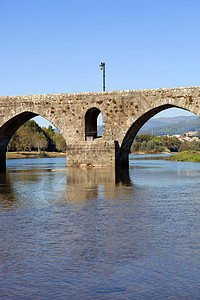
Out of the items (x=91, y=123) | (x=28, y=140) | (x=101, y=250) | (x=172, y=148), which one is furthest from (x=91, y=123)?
(x=172, y=148)

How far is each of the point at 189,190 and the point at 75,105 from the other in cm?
2075

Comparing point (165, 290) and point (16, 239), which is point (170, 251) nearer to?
point (165, 290)

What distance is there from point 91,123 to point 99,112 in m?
1.27

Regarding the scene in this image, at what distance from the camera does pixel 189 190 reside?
15.5 meters

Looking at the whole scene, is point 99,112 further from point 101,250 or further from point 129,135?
point 101,250

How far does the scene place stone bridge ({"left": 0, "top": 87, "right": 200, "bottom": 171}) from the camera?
3259cm

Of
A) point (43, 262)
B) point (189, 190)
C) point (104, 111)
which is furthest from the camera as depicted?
point (104, 111)

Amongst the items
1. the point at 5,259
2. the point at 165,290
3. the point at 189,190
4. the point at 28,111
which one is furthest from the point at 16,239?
the point at 28,111

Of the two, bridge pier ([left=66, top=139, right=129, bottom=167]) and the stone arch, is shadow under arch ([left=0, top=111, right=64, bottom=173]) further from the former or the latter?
bridge pier ([left=66, top=139, right=129, bottom=167])

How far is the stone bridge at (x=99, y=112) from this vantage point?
3259 centimetres

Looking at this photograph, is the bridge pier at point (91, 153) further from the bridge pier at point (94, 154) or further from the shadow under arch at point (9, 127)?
the shadow under arch at point (9, 127)

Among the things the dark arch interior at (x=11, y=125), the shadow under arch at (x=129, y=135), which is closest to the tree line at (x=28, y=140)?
→ the dark arch interior at (x=11, y=125)

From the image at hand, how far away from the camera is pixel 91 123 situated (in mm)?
36656

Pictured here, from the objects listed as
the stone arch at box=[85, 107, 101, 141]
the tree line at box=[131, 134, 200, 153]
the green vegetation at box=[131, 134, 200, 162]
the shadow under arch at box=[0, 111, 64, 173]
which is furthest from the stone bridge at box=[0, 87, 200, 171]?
the tree line at box=[131, 134, 200, 153]
